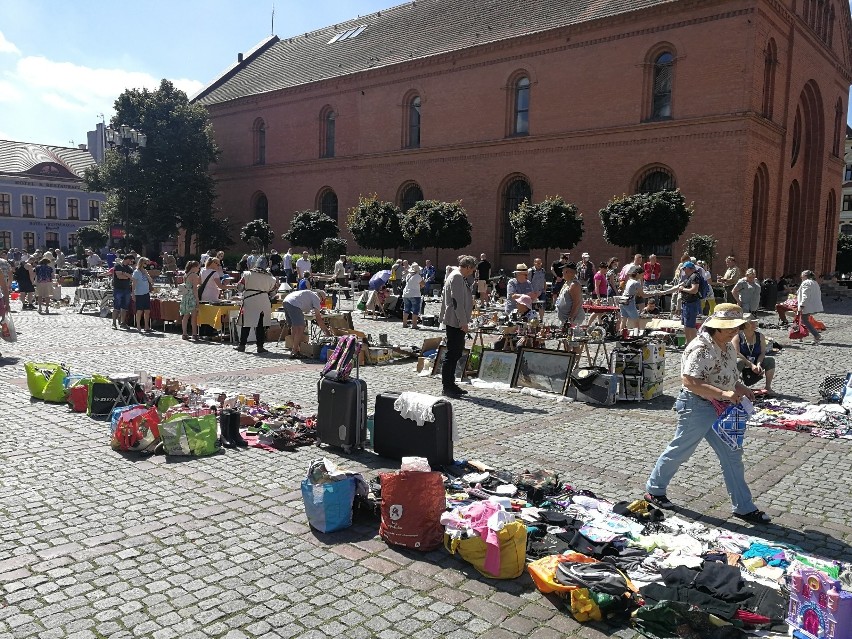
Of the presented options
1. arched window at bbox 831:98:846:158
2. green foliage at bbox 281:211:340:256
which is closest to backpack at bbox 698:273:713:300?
green foliage at bbox 281:211:340:256

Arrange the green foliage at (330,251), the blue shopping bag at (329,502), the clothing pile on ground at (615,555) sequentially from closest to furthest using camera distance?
the clothing pile on ground at (615,555)
the blue shopping bag at (329,502)
the green foliage at (330,251)

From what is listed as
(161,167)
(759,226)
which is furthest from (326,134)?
(759,226)

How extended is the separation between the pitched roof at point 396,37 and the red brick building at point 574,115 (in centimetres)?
15

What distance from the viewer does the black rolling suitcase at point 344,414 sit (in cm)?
744

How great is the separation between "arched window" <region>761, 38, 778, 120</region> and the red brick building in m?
0.08

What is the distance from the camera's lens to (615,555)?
4977mm

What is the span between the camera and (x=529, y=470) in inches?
267

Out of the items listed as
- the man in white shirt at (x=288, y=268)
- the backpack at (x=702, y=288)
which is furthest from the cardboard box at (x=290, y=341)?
the man in white shirt at (x=288, y=268)

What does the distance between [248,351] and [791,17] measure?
27979 mm

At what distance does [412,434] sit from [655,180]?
84.0ft

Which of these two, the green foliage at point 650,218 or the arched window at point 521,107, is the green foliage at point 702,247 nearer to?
the green foliage at point 650,218

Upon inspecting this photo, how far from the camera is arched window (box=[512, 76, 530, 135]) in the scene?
3372cm

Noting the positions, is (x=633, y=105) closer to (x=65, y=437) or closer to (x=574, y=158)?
(x=574, y=158)

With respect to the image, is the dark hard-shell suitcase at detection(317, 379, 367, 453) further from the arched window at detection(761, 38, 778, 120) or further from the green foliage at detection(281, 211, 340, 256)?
the green foliage at detection(281, 211, 340, 256)
